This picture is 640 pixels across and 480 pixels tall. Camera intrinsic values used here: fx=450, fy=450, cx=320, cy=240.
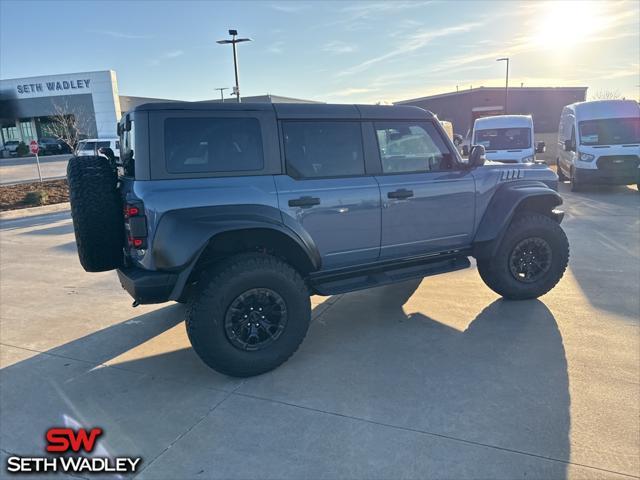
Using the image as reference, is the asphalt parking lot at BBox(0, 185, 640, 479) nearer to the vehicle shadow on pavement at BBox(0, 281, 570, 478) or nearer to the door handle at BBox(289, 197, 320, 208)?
the vehicle shadow on pavement at BBox(0, 281, 570, 478)

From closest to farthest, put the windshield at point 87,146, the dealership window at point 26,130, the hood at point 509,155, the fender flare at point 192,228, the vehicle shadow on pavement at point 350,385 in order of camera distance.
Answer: the vehicle shadow on pavement at point 350,385 → the fender flare at point 192,228 → the hood at point 509,155 → the windshield at point 87,146 → the dealership window at point 26,130

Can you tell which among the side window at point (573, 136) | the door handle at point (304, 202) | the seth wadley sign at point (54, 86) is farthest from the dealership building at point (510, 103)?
the door handle at point (304, 202)

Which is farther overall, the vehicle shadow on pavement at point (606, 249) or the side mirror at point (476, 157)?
the vehicle shadow on pavement at point (606, 249)

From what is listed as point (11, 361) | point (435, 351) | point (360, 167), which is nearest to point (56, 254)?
point (11, 361)

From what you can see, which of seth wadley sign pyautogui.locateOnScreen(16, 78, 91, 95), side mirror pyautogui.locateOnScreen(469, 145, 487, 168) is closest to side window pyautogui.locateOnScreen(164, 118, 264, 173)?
side mirror pyautogui.locateOnScreen(469, 145, 487, 168)

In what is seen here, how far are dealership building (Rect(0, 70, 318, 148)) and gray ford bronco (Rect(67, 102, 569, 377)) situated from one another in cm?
3856

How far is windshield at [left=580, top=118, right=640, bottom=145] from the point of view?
12.1 m

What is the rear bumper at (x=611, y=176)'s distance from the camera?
38.2ft

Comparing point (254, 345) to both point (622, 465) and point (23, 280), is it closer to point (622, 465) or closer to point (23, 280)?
point (622, 465)

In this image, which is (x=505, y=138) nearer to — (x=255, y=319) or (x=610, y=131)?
(x=610, y=131)

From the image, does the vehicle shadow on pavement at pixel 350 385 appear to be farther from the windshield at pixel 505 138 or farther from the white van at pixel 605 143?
the windshield at pixel 505 138

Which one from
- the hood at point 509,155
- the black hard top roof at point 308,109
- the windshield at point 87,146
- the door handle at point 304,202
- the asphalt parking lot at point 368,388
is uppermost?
the windshield at point 87,146

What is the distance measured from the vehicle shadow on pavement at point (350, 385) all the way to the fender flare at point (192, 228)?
98cm

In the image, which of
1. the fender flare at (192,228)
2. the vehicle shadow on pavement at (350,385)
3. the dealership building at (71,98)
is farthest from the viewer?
the dealership building at (71,98)
